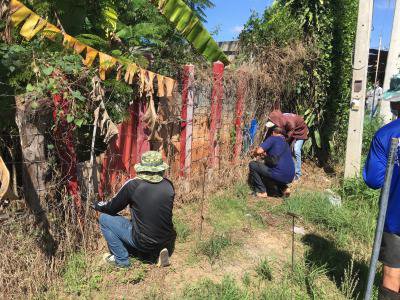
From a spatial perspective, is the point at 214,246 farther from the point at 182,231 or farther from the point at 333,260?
the point at 333,260

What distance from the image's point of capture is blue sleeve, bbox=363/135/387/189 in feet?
9.46

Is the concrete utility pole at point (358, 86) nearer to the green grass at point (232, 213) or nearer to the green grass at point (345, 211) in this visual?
the green grass at point (345, 211)

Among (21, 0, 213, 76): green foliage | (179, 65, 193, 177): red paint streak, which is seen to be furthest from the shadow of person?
(21, 0, 213, 76): green foliage

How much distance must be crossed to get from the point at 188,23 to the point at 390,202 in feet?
15.8

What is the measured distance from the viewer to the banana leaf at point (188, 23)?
661 centimetres

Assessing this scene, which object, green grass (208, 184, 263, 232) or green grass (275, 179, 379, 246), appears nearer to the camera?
green grass (275, 179, 379, 246)

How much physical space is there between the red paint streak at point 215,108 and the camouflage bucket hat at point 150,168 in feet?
9.07

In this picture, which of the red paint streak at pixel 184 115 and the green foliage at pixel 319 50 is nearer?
the red paint streak at pixel 184 115

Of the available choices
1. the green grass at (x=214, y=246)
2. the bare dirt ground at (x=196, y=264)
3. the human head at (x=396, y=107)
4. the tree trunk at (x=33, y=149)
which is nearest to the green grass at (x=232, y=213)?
the bare dirt ground at (x=196, y=264)

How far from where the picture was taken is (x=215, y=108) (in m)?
6.56

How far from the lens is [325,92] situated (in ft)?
28.4

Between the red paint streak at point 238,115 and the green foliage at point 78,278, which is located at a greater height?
the red paint streak at point 238,115

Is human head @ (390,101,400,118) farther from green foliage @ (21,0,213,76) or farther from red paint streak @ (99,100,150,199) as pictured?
green foliage @ (21,0,213,76)

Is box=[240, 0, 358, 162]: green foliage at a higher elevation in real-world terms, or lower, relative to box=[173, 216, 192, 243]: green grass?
higher
